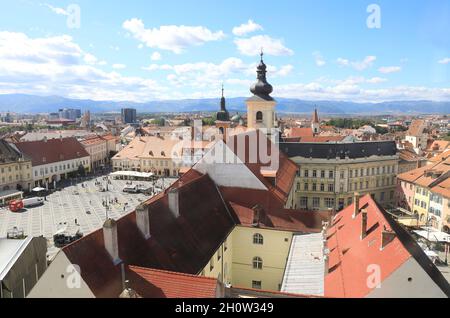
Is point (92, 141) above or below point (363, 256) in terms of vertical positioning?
above

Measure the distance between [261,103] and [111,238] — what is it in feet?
105

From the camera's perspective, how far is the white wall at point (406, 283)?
1528 centimetres

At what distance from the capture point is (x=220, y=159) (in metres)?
31.0

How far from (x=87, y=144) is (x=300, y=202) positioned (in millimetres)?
54594

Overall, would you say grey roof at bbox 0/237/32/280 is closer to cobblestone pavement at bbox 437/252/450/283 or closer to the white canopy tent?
cobblestone pavement at bbox 437/252/450/283

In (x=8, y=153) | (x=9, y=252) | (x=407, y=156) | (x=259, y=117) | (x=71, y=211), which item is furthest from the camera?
(x=407, y=156)

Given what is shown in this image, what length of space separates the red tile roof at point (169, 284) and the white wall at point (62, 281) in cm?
202

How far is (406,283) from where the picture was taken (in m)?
15.4

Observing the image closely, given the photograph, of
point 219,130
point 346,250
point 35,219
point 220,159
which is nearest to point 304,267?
point 346,250

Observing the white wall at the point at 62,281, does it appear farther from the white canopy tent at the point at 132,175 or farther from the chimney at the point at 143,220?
the white canopy tent at the point at 132,175

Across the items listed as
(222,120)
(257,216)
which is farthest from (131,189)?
(257,216)

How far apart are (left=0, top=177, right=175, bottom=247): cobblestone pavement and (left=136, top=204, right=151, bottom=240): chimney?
23678 millimetres

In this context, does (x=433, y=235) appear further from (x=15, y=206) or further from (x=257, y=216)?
(x=15, y=206)
